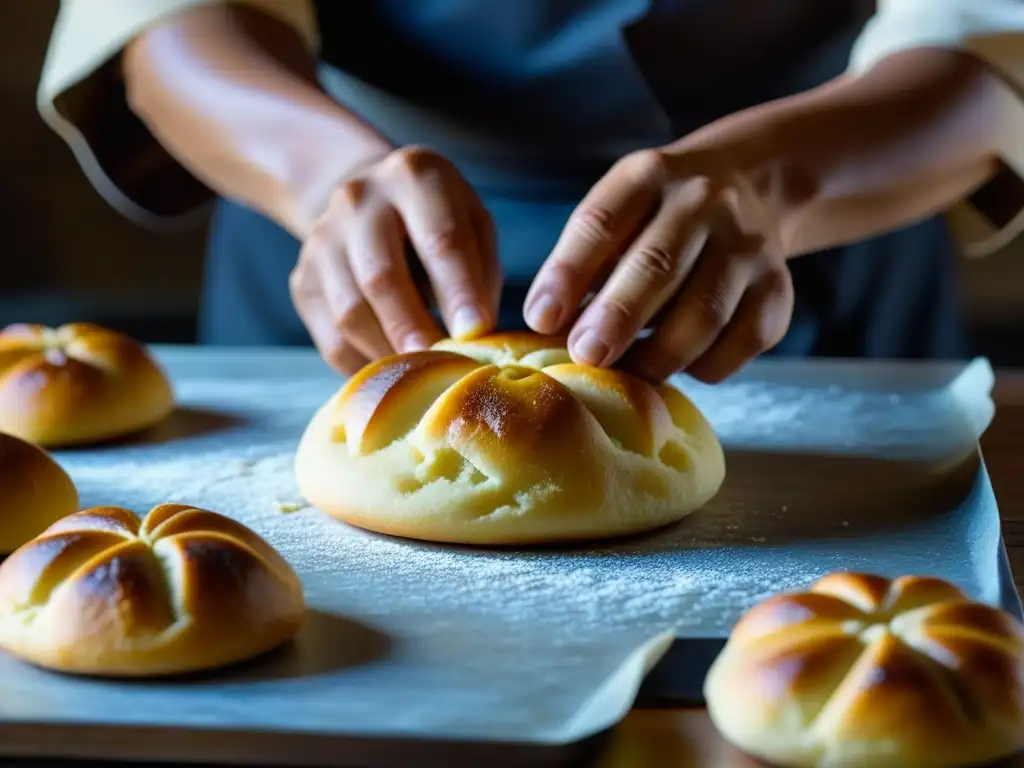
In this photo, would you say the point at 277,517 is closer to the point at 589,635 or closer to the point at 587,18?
the point at 589,635

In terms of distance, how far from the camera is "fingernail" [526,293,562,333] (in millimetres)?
1397

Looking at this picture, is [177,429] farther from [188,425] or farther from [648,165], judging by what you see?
[648,165]

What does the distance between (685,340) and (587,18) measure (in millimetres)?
751

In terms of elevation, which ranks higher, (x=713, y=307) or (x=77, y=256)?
(x=713, y=307)

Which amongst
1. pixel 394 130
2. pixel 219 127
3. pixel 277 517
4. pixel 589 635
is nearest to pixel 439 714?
pixel 589 635

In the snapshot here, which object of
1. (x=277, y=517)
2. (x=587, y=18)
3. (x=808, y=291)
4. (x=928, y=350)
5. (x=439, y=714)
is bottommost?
(x=928, y=350)

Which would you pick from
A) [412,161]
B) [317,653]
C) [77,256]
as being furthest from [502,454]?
[77,256]

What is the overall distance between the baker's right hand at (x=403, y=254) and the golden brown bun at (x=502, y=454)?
0.11 m

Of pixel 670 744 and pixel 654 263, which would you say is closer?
pixel 670 744

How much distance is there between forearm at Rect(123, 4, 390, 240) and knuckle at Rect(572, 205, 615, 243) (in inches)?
14.5

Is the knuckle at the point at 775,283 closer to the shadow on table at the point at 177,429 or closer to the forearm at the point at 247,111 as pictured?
the forearm at the point at 247,111

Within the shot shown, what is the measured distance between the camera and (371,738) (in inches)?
33.9

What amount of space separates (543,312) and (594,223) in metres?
0.11

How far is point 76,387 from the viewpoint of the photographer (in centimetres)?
166
